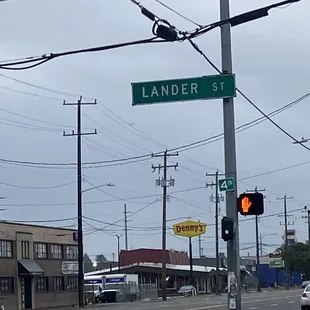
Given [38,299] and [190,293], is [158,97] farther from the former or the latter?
[190,293]

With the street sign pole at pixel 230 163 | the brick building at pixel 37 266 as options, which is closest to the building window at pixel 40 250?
the brick building at pixel 37 266

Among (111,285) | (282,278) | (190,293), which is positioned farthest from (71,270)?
(282,278)

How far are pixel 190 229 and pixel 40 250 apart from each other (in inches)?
2029

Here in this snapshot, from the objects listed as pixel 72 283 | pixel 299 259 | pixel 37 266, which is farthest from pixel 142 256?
pixel 37 266

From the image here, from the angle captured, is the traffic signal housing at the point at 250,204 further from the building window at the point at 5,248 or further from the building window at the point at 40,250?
the building window at the point at 40,250

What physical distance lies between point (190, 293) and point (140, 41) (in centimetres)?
7879

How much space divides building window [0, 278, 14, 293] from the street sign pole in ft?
142

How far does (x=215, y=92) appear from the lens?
21.0 meters

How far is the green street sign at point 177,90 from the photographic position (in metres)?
20.7

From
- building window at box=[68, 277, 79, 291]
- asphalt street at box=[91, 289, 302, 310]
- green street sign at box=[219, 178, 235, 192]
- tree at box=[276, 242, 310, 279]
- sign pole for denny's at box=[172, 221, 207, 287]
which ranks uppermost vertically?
sign pole for denny's at box=[172, 221, 207, 287]

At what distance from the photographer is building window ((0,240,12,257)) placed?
63819mm

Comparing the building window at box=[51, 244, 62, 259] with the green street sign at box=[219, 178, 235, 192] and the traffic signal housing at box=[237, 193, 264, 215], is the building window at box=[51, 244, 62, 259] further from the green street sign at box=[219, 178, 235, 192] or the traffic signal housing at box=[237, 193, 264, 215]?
the traffic signal housing at box=[237, 193, 264, 215]

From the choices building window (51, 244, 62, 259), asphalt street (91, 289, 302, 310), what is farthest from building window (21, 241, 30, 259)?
asphalt street (91, 289, 302, 310)

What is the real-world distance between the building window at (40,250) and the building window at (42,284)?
1.86 m
